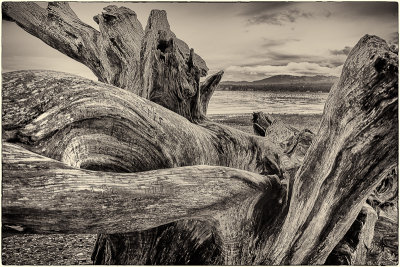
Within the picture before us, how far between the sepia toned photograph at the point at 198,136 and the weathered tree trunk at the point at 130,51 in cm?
1

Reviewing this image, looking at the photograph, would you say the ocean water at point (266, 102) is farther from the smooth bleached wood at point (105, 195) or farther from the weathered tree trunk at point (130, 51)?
the smooth bleached wood at point (105, 195)

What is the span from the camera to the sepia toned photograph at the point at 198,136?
1.55 m

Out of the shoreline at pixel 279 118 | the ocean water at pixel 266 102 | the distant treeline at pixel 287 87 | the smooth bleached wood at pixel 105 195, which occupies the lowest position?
the smooth bleached wood at pixel 105 195

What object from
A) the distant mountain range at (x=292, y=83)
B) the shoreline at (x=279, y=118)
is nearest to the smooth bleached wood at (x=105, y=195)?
the distant mountain range at (x=292, y=83)

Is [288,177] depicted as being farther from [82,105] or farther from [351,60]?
[82,105]

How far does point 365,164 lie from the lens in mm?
1768

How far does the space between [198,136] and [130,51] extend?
116 centimetres

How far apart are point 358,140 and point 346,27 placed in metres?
0.86

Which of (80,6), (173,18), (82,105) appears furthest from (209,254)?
(80,6)

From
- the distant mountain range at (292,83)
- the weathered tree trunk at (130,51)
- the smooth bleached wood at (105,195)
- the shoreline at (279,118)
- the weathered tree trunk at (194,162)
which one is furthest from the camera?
the shoreline at (279,118)

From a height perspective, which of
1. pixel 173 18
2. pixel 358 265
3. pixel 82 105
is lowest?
pixel 358 265

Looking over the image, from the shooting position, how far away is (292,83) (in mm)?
2576

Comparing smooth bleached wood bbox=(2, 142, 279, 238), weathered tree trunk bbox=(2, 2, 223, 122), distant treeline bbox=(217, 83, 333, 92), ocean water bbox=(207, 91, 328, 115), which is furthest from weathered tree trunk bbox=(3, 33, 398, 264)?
ocean water bbox=(207, 91, 328, 115)

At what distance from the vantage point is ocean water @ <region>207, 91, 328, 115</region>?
2656 mm
